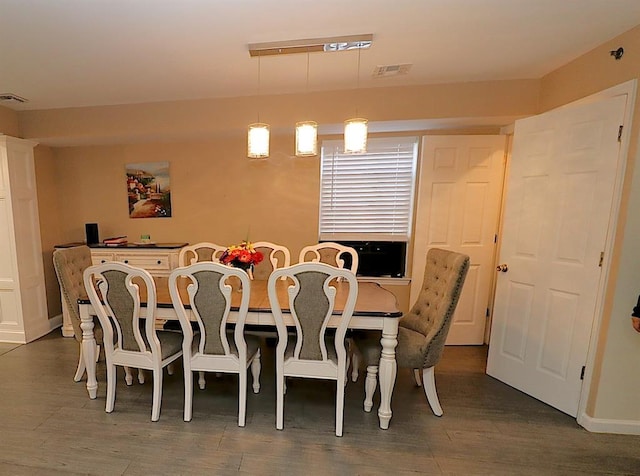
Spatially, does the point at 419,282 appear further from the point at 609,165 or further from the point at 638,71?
the point at 638,71

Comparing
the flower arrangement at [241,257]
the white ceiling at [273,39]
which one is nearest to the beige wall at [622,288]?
the white ceiling at [273,39]

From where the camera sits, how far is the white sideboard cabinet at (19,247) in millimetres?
3031

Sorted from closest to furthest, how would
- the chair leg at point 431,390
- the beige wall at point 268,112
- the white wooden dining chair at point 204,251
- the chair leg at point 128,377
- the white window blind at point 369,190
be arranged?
the chair leg at point 431,390 < the chair leg at point 128,377 < the beige wall at point 268,112 < the white wooden dining chair at point 204,251 < the white window blind at point 369,190

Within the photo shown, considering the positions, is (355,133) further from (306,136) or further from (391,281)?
(391,281)

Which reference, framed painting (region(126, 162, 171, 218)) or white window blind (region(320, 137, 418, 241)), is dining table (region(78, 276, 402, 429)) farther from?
framed painting (region(126, 162, 171, 218))

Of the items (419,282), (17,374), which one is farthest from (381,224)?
(17,374)

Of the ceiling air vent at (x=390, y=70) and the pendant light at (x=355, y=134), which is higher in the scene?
the ceiling air vent at (x=390, y=70)

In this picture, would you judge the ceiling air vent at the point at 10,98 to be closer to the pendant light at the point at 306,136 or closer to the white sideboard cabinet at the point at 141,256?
the white sideboard cabinet at the point at 141,256

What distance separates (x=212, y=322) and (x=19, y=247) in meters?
2.73

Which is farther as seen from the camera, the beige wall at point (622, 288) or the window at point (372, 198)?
the window at point (372, 198)

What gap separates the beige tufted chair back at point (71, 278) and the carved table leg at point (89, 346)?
0.15 m

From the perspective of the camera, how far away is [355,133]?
79.2 inches

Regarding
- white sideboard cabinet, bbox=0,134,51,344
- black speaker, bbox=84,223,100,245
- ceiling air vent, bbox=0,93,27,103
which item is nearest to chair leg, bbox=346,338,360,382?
black speaker, bbox=84,223,100,245

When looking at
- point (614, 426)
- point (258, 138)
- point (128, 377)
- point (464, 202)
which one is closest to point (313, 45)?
point (258, 138)
